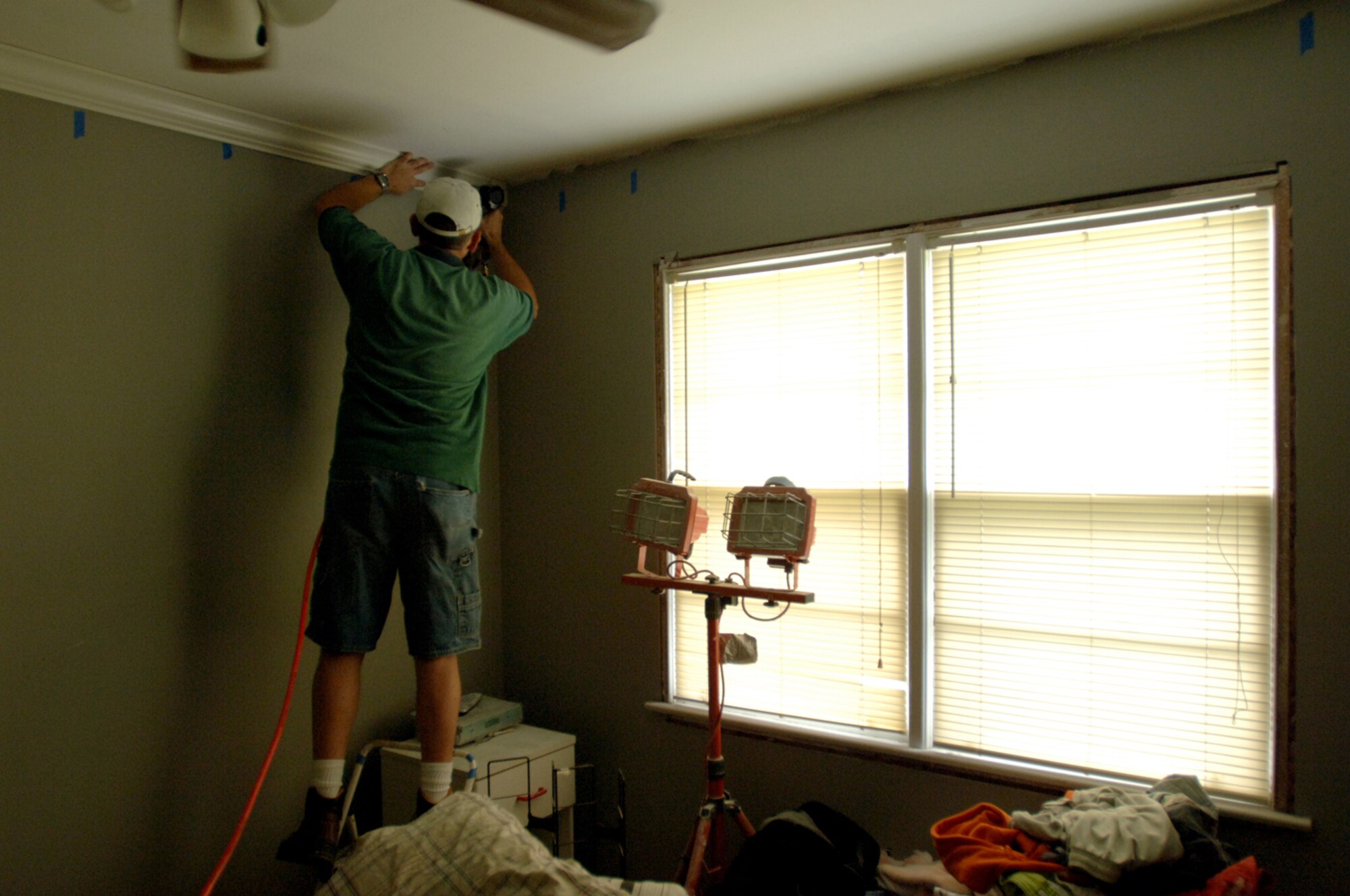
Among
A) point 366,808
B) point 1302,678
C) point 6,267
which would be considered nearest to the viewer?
point 1302,678

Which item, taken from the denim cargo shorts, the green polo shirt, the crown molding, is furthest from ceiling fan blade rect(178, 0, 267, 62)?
the denim cargo shorts

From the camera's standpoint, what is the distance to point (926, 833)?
7.92 feet

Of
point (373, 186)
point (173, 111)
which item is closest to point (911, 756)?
point (373, 186)

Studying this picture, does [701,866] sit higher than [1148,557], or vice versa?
[1148,557]

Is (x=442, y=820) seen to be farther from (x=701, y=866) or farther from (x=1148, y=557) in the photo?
(x=1148, y=557)

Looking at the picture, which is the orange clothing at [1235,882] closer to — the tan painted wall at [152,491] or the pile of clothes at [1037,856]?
the pile of clothes at [1037,856]

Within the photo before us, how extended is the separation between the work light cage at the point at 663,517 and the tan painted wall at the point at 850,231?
2.11ft

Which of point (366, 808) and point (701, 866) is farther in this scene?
point (366, 808)

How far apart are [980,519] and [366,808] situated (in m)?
2.33

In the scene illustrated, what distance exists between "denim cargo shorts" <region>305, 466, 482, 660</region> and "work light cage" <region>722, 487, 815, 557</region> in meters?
0.85

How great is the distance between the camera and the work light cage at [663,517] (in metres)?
2.28

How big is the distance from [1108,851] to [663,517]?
132 centimetres

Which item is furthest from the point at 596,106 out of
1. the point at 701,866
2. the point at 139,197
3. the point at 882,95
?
the point at 701,866

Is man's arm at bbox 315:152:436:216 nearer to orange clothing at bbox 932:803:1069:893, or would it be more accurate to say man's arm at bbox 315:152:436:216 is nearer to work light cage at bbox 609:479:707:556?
work light cage at bbox 609:479:707:556
